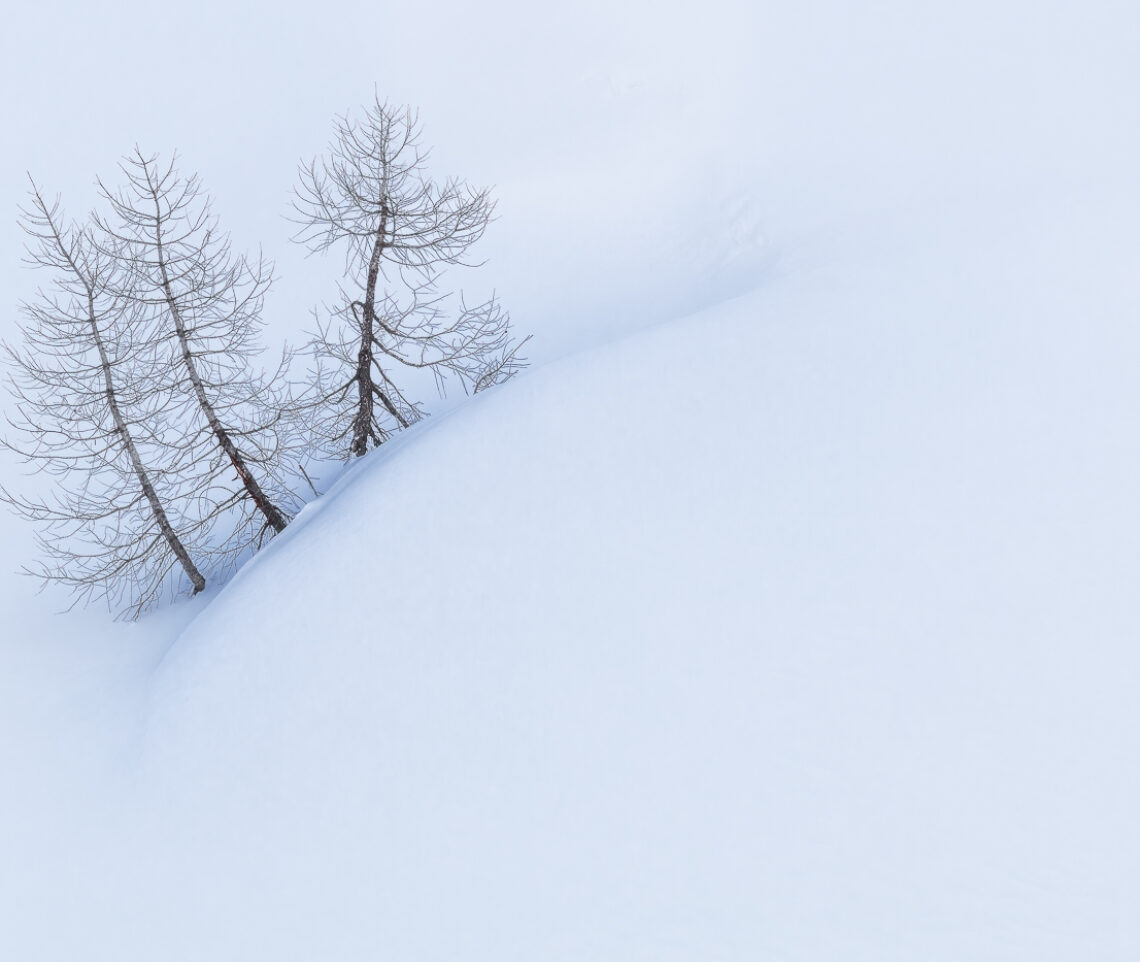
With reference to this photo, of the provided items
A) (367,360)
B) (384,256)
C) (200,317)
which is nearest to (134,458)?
(200,317)

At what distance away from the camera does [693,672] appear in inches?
246

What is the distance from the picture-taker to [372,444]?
41.3 feet

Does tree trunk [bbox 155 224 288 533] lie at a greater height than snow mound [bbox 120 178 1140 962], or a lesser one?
greater

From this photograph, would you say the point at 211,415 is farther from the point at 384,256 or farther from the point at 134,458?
the point at 384,256

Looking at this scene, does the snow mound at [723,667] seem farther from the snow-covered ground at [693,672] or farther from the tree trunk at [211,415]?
the tree trunk at [211,415]

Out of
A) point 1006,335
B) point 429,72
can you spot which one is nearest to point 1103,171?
point 1006,335

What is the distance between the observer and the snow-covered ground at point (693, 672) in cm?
529

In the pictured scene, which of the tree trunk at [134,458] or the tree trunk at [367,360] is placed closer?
the tree trunk at [134,458]

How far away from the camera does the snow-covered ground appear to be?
17.3 ft

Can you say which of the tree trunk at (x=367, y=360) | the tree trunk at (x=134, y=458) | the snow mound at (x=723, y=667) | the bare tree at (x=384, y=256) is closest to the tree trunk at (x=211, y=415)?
the tree trunk at (x=134, y=458)

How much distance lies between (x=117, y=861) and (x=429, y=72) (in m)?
23.2

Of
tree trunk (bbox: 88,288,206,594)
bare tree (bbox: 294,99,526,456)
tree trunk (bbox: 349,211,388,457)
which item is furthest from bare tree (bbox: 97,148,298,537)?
bare tree (bbox: 294,99,526,456)

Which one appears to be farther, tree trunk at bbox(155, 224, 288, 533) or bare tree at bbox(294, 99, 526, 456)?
bare tree at bbox(294, 99, 526, 456)

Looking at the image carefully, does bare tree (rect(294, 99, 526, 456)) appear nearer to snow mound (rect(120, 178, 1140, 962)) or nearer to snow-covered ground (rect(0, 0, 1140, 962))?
snow-covered ground (rect(0, 0, 1140, 962))
